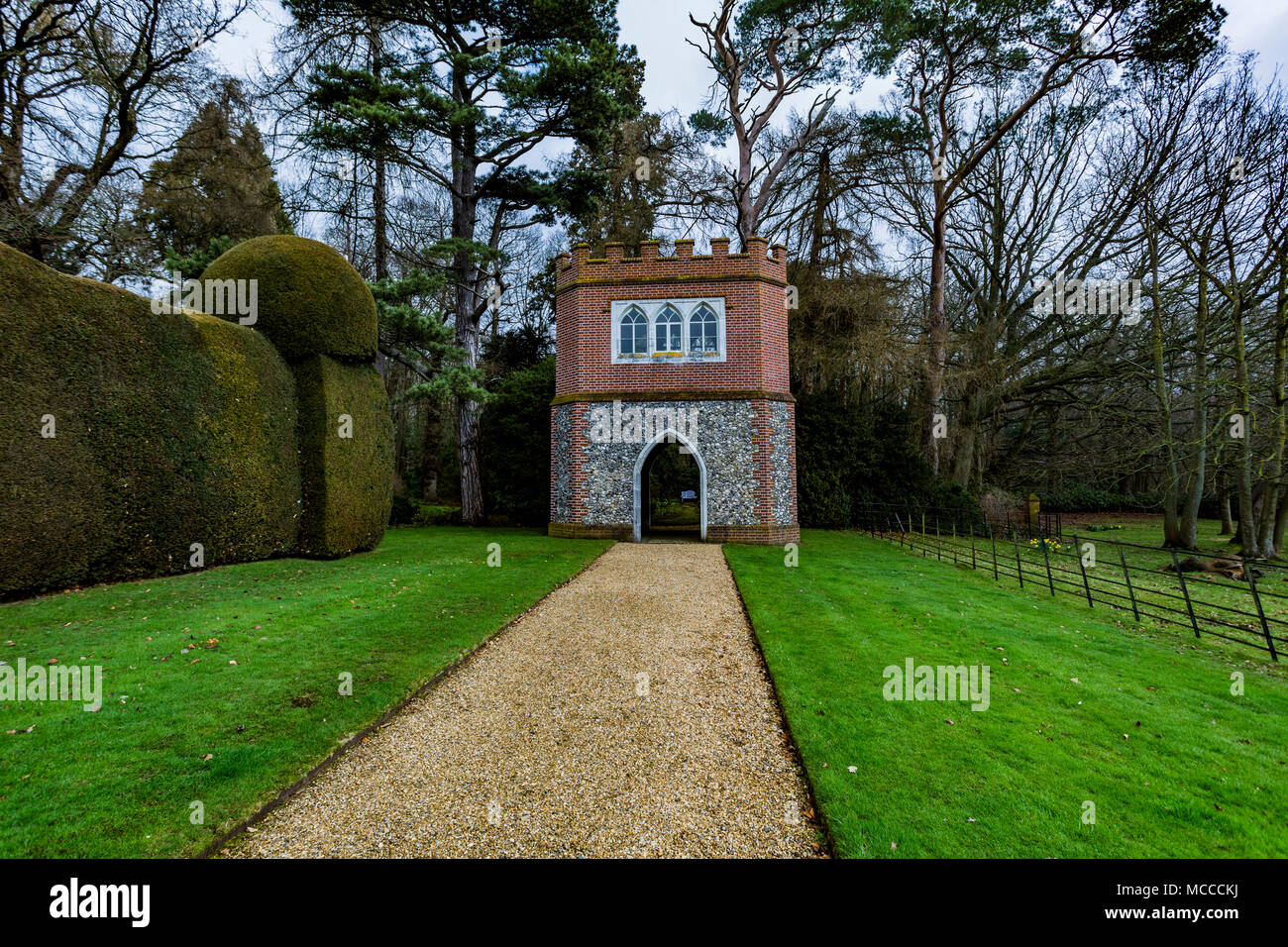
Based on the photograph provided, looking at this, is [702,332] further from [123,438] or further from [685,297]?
[123,438]

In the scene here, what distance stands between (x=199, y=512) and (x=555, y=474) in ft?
26.4

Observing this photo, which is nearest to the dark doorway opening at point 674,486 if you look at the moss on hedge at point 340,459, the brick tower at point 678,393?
the brick tower at point 678,393

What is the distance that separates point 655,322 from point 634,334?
0.66m

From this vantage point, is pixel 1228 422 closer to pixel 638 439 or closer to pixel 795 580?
pixel 795 580

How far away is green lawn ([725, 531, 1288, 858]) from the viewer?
2934 millimetres

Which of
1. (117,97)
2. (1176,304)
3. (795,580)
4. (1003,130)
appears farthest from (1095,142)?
(117,97)

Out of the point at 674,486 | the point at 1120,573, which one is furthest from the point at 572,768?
the point at 674,486

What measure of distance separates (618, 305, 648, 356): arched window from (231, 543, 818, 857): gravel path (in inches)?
396

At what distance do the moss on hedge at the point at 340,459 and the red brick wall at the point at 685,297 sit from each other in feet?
17.2

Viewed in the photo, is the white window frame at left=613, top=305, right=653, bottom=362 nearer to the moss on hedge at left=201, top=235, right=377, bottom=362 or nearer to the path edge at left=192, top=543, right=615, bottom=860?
the moss on hedge at left=201, top=235, right=377, bottom=362

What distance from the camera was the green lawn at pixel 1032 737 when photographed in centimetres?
293

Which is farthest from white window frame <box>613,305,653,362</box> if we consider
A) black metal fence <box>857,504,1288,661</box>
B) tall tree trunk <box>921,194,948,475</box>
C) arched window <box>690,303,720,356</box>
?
tall tree trunk <box>921,194,948,475</box>

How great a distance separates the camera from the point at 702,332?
14758 millimetres

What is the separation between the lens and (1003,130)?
62.5 ft
